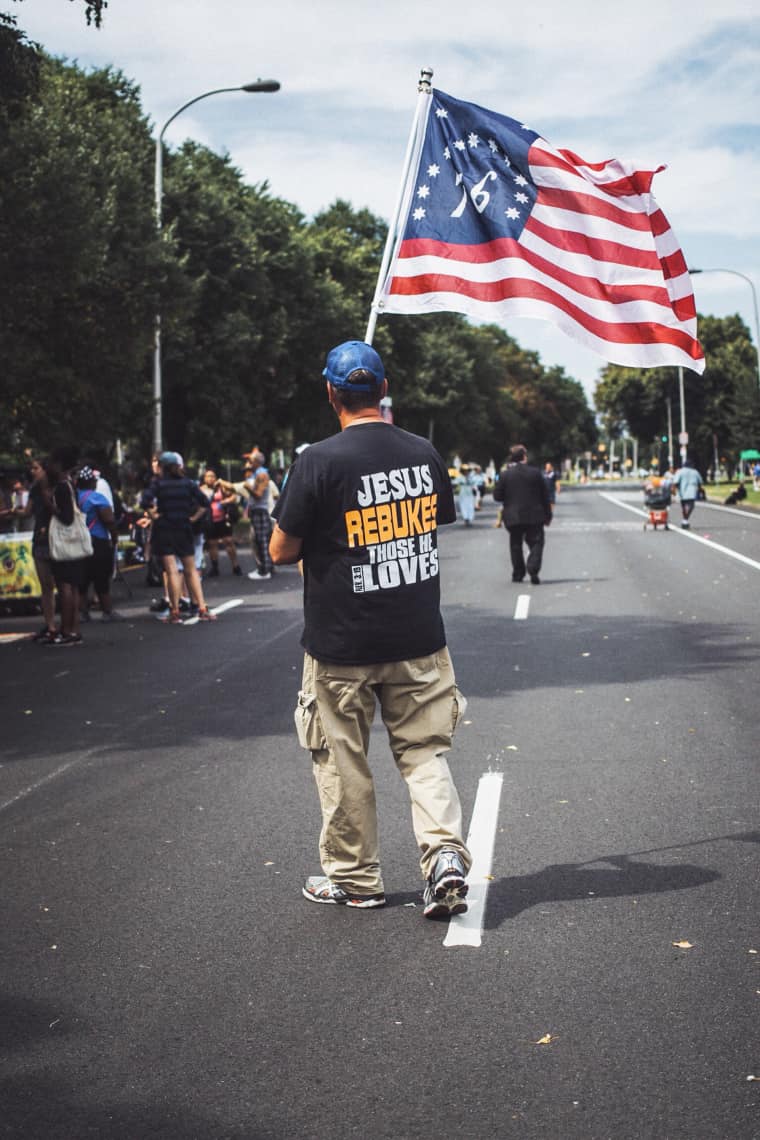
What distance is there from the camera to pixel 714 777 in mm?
6934

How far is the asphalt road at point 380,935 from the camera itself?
3.42 meters

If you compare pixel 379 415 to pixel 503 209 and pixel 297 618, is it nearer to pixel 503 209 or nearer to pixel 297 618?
pixel 503 209

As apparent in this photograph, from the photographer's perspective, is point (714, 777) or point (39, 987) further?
point (714, 777)

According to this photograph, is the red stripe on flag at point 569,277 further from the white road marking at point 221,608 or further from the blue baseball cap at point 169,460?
the white road marking at point 221,608

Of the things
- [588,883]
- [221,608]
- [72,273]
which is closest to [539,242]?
[588,883]

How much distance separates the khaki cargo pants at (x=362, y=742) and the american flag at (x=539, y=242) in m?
2.19

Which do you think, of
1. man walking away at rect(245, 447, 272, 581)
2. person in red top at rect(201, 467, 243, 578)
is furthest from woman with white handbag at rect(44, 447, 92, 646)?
person in red top at rect(201, 467, 243, 578)

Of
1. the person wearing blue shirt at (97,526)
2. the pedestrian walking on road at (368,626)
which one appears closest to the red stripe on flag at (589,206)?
the pedestrian walking on road at (368,626)

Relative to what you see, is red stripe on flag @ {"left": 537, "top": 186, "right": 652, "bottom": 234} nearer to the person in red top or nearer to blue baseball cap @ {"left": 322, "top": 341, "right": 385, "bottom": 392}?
blue baseball cap @ {"left": 322, "top": 341, "right": 385, "bottom": 392}

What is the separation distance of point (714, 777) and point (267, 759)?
7.77ft

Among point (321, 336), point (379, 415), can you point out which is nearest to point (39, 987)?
point (379, 415)

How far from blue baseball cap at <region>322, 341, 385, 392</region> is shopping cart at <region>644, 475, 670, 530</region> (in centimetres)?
2705

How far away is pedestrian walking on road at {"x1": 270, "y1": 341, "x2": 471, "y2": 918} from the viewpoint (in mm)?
4730

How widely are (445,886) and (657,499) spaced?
28716 millimetres
